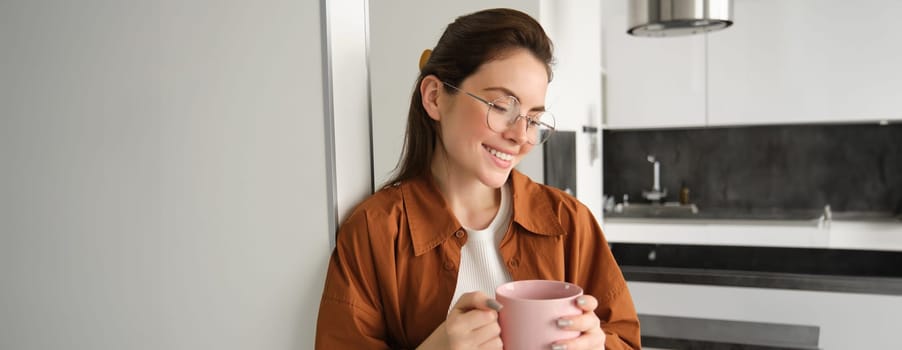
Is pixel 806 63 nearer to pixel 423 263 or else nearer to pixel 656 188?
pixel 656 188

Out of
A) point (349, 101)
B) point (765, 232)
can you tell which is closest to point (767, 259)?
point (765, 232)

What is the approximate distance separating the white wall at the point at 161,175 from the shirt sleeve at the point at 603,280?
13.6 inches

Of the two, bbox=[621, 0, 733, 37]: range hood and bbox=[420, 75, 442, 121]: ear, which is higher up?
bbox=[621, 0, 733, 37]: range hood

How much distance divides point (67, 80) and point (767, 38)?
3243mm

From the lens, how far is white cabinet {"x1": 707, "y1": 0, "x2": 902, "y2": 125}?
10.7 ft

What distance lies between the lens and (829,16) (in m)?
3.31

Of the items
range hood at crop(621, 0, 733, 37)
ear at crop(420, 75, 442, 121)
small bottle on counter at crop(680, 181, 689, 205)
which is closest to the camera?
ear at crop(420, 75, 442, 121)

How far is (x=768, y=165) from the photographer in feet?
12.8

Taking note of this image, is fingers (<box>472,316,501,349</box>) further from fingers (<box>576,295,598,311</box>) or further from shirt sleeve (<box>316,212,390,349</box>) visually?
shirt sleeve (<box>316,212,390,349</box>)

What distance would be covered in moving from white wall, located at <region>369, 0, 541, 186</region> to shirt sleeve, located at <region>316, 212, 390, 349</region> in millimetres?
391

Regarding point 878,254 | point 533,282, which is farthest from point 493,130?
point 878,254

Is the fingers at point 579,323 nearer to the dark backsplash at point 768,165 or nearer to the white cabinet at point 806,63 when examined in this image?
the white cabinet at point 806,63

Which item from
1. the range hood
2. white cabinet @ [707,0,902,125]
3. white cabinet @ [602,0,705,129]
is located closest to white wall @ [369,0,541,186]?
the range hood

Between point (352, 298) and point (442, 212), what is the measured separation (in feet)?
0.54
